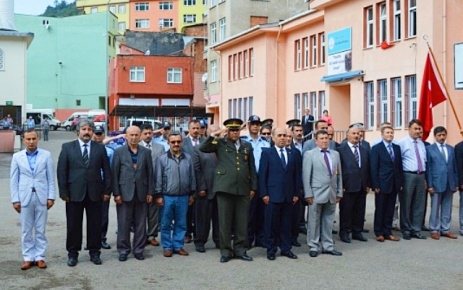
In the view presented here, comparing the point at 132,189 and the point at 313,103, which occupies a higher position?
the point at 313,103

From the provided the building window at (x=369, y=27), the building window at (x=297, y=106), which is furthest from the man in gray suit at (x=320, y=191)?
the building window at (x=297, y=106)

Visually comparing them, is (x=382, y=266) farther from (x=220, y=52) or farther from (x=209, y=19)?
(x=209, y=19)

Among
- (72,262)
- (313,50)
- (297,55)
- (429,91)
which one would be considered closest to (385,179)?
(429,91)

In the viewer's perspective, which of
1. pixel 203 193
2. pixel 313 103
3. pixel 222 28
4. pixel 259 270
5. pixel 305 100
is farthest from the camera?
pixel 222 28

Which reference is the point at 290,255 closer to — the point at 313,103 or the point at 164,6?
the point at 313,103

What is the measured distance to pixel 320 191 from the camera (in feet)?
36.2

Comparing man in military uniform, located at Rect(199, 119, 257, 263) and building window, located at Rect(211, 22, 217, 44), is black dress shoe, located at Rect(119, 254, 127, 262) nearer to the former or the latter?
A: man in military uniform, located at Rect(199, 119, 257, 263)

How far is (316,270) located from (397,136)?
1634 cm

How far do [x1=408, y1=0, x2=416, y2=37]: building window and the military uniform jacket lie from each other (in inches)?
616

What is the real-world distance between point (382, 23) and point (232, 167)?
58.1 ft

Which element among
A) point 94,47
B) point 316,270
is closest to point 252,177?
point 316,270

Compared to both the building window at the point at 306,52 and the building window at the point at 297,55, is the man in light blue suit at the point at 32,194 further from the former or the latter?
the building window at the point at 297,55

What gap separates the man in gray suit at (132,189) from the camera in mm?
10500

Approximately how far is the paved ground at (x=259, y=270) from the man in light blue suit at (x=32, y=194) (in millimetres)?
316
